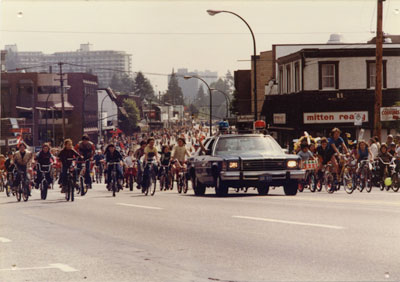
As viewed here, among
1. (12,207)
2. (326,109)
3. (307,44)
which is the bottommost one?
(12,207)

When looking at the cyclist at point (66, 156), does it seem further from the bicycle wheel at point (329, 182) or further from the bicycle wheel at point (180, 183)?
the bicycle wheel at point (329, 182)

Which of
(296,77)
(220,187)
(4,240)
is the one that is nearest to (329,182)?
(220,187)

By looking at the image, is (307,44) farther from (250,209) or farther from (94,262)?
(94,262)

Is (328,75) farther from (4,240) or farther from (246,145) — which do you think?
(4,240)

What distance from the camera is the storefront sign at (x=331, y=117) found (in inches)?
2202

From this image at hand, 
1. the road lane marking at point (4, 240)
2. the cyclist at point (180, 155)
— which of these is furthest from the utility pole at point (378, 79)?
the road lane marking at point (4, 240)

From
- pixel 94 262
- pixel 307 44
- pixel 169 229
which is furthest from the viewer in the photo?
pixel 307 44

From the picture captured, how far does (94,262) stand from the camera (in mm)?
10945

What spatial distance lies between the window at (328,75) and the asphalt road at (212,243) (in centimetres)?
3649

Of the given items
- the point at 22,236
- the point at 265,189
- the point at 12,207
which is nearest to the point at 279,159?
the point at 265,189

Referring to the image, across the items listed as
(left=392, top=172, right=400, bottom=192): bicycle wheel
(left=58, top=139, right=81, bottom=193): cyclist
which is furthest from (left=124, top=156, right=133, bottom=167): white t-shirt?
(left=392, top=172, right=400, bottom=192): bicycle wheel

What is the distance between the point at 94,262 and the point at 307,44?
2409 inches

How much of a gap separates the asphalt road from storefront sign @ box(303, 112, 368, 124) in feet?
123

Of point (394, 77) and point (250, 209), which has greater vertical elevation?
point (394, 77)
